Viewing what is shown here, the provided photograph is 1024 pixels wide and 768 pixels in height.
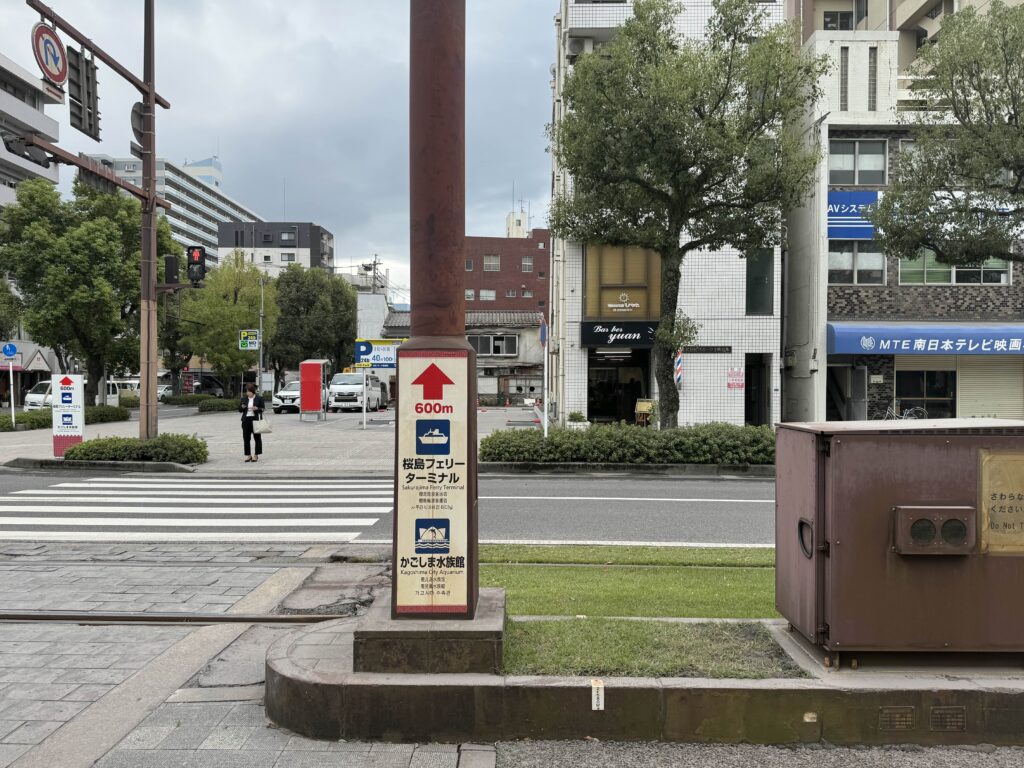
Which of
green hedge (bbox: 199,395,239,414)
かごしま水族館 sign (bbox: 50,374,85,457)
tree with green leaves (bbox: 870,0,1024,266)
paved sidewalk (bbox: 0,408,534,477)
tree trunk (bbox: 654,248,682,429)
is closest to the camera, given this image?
tree with green leaves (bbox: 870,0,1024,266)

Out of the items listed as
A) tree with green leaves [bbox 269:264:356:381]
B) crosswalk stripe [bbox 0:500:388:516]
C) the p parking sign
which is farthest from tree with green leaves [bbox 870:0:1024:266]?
tree with green leaves [bbox 269:264:356:381]

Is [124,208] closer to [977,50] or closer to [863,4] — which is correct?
[977,50]

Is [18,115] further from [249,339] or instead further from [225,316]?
[249,339]

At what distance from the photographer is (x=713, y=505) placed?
1192cm

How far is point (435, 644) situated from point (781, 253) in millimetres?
24484

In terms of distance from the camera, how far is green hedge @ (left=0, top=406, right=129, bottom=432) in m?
27.6

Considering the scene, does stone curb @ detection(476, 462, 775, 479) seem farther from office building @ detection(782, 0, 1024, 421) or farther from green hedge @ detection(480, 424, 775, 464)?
office building @ detection(782, 0, 1024, 421)

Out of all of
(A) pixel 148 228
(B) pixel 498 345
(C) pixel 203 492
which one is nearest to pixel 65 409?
(A) pixel 148 228

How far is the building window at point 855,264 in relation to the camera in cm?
2520

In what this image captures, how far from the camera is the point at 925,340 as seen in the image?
24.3 meters

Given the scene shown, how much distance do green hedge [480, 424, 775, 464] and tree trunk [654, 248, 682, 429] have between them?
38.7 inches

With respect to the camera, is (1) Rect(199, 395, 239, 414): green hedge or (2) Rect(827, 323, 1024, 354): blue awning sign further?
(1) Rect(199, 395, 239, 414): green hedge

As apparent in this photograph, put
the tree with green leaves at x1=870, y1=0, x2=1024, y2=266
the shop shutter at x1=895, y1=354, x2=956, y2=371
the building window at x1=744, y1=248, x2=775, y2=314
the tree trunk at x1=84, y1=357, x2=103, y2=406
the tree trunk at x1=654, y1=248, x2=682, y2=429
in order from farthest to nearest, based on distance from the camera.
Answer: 1. the tree trunk at x1=84, y1=357, x2=103, y2=406
2. the shop shutter at x1=895, y1=354, x2=956, y2=371
3. the building window at x1=744, y1=248, x2=775, y2=314
4. the tree trunk at x1=654, y1=248, x2=682, y2=429
5. the tree with green leaves at x1=870, y1=0, x2=1024, y2=266

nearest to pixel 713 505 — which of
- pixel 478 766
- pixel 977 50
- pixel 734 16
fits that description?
pixel 478 766
